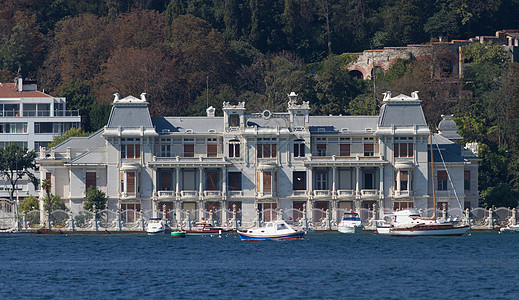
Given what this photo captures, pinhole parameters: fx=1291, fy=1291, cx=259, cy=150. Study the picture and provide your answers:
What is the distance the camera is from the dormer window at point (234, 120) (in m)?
124

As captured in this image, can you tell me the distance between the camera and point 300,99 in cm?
14950

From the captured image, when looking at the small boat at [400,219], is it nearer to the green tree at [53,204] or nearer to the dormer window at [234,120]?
the dormer window at [234,120]

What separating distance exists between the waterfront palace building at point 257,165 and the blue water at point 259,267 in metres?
6.88

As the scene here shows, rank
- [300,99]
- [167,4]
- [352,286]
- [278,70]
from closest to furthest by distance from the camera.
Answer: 1. [352,286]
2. [300,99]
3. [278,70]
4. [167,4]

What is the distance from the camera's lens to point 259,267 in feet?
301

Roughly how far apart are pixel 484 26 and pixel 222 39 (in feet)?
127

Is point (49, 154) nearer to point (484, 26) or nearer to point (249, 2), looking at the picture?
point (249, 2)

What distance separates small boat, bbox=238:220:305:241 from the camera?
363 feet

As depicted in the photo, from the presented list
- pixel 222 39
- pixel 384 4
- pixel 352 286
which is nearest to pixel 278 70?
pixel 222 39

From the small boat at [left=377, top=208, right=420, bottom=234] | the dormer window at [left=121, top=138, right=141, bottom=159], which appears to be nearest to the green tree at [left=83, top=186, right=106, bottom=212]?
the dormer window at [left=121, top=138, right=141, bottom=159]

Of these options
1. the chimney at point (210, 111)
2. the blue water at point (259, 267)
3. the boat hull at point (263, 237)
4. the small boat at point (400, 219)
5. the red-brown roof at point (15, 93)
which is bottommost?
the blue water at point (259, 267)

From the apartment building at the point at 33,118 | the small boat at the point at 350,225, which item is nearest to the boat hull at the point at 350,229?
the small boat at the point at 350,225

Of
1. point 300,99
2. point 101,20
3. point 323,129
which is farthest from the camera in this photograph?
point 101,20

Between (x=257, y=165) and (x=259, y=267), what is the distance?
32060 millimetres
